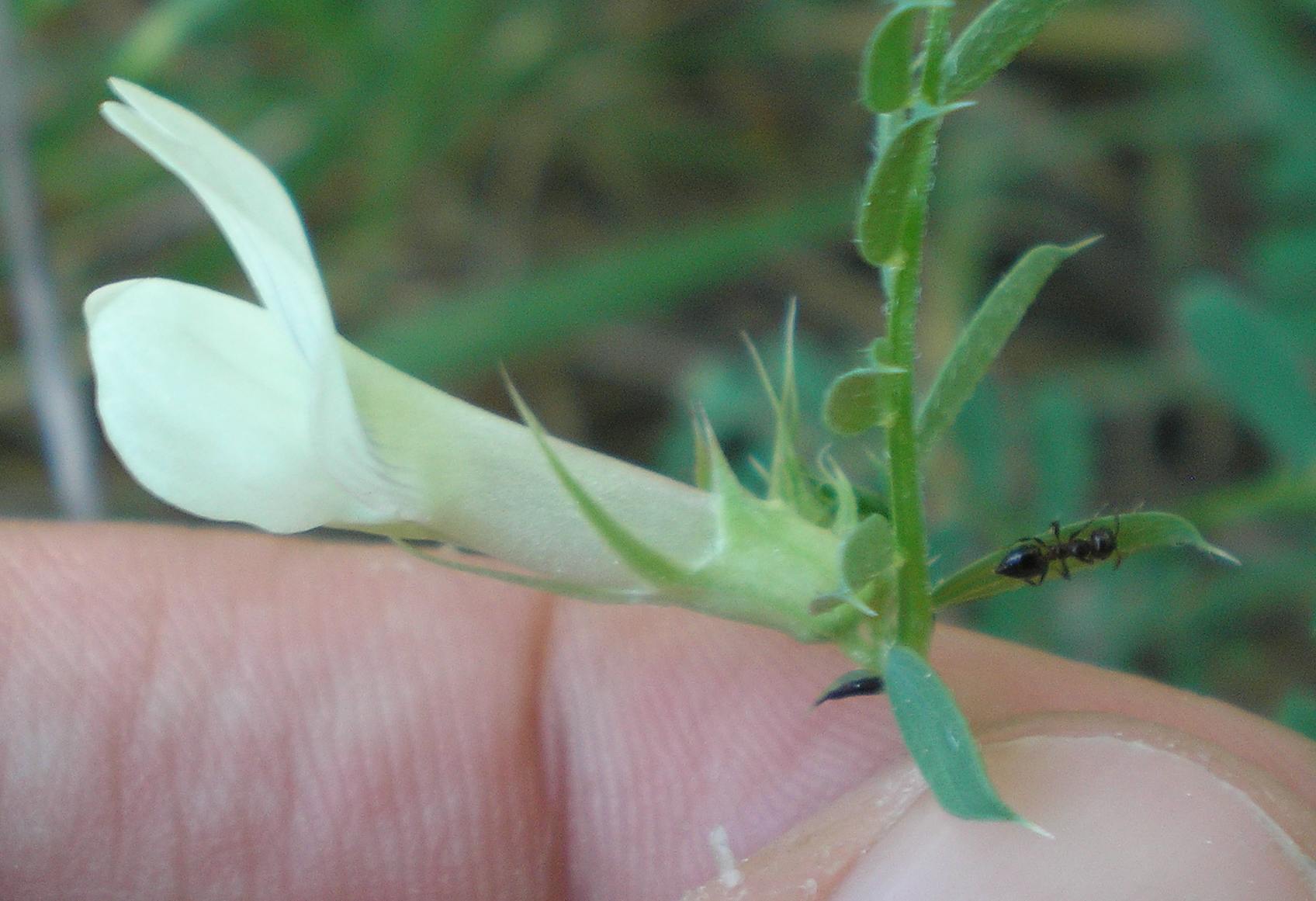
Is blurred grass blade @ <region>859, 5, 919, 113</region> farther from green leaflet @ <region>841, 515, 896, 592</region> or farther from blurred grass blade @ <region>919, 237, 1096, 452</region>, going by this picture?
green leaflet @ <region>841, 515, 896, 592</region>

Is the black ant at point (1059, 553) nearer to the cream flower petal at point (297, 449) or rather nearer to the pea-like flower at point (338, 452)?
the pea-like flower at point (338, 452)

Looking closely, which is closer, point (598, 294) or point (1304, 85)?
point (1304, 85)

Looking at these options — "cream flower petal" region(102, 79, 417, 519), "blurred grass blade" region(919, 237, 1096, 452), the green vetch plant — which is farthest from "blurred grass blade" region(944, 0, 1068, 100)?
"cream flower petal" region(102, 79, 417, 519)

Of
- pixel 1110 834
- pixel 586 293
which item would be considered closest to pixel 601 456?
pixel 1110 834

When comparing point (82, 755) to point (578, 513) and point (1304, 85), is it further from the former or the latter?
point (1304, 85)

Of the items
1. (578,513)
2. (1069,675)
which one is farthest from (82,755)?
(1069,675)
